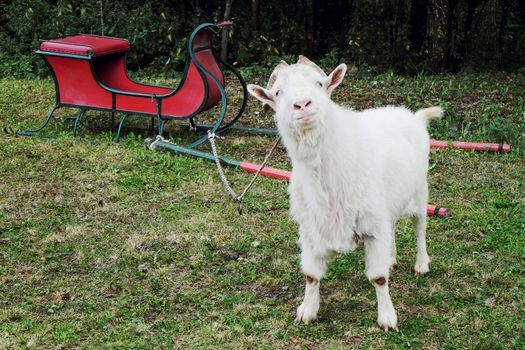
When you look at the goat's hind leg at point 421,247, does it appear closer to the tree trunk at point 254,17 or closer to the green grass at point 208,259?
the green grass at point 208,259

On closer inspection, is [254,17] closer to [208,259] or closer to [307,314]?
[208,259]

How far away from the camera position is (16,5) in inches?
491

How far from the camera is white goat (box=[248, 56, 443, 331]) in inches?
139

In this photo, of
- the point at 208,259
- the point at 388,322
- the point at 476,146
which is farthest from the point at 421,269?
the point at 476,146

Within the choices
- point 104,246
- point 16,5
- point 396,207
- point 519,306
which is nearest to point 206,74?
point 104,246

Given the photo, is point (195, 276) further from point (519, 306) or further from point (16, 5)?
point (16, 5)

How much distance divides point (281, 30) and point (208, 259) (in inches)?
326

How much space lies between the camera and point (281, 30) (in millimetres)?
12477

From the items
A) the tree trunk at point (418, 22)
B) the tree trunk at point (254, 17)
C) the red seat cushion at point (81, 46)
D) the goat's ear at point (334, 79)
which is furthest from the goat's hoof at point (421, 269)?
the tree trunk at point (254, 17)

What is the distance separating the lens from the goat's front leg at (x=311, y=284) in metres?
3.94

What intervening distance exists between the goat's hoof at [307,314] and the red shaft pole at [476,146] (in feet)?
12.2

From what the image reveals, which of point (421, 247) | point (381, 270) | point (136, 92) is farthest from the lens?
point (136, 92)

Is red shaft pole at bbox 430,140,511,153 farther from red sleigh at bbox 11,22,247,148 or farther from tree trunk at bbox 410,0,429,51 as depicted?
tree trunk at bbox 410,0,429,51

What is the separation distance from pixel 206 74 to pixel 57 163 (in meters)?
1.87
